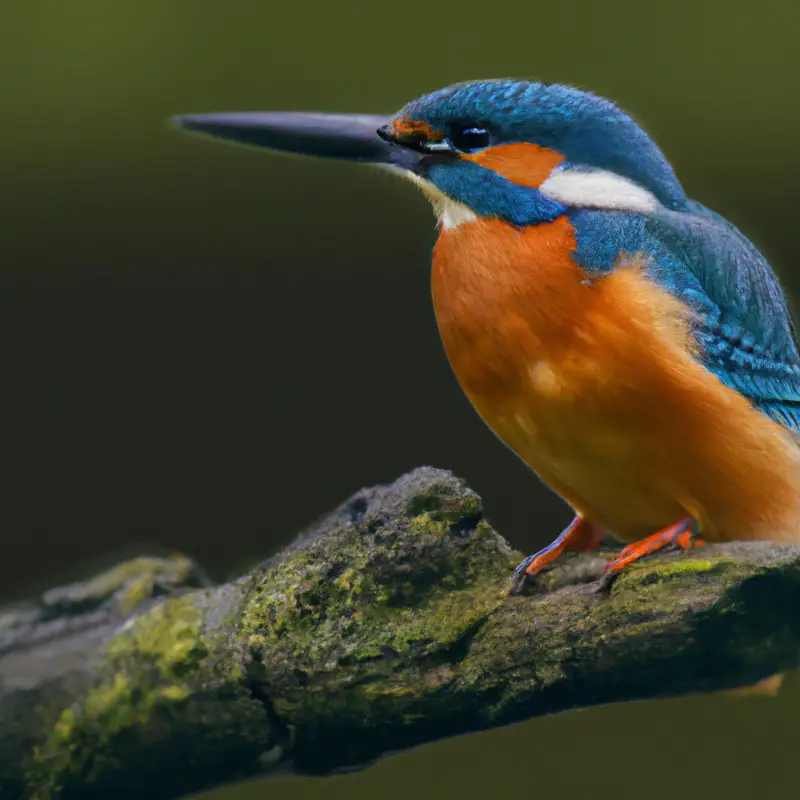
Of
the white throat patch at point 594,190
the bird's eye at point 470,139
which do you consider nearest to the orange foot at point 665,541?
the white throat patch at point 594,190

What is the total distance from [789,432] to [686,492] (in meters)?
0.18

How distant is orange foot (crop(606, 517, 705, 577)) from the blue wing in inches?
7.0

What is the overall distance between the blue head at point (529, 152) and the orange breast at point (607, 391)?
4 cm

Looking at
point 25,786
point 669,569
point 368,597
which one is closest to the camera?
point 669,569

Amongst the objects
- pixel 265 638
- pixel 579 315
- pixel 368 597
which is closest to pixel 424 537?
pixel 368 597

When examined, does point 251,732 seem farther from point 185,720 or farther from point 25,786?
point 25,786

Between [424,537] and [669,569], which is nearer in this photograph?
[669,569]

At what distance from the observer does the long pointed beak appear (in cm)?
152

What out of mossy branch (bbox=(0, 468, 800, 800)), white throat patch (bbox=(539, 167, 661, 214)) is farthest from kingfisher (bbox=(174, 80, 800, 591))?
mossy branch (bbox=(0, 468, 800, 800))

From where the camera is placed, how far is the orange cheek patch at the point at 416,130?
145cm

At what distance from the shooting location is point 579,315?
4.34ft

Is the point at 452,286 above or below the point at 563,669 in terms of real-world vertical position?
above

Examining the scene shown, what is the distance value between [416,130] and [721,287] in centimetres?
43

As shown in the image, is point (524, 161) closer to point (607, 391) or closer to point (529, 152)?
point (529, 152)
